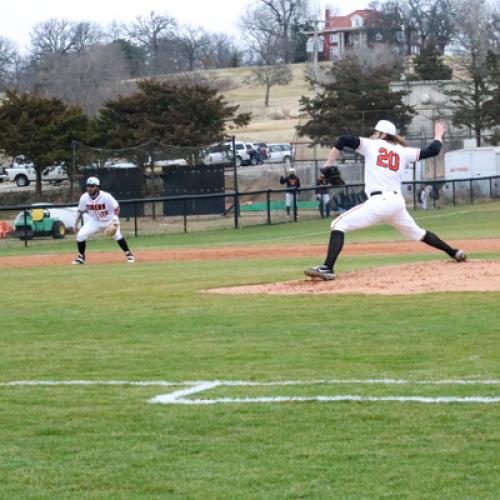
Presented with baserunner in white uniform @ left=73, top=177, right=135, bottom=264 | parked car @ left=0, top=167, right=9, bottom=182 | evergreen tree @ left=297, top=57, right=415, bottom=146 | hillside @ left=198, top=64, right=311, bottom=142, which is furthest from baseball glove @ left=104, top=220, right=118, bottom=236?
hillside @ left=198, top=64, right=311, bottom=142

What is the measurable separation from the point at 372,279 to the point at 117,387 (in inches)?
262

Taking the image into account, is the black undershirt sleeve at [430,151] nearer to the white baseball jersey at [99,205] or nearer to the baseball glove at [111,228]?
the baseball glove at [111,228]

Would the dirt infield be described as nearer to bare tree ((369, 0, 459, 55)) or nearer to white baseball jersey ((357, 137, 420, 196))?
white baseball jersey ((357, 137, 420, 196))

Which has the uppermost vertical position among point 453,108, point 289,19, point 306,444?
point 289,19

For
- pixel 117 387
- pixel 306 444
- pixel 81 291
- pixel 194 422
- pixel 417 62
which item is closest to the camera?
pixel 306 444

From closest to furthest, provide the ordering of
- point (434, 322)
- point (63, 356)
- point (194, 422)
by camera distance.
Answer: point (194, 422)
point (63, 356)
point (434, 322)

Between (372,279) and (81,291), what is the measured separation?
3916 millimetres

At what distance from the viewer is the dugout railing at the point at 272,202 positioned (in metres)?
35.3

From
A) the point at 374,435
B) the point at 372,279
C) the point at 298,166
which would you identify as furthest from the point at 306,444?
the point at 298,166

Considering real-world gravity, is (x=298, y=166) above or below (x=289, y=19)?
below

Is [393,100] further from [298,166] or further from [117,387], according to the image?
[117,387]

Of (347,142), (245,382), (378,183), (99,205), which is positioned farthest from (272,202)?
(245,382)

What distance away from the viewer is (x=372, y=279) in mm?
14438

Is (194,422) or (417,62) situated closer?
(194,422)
